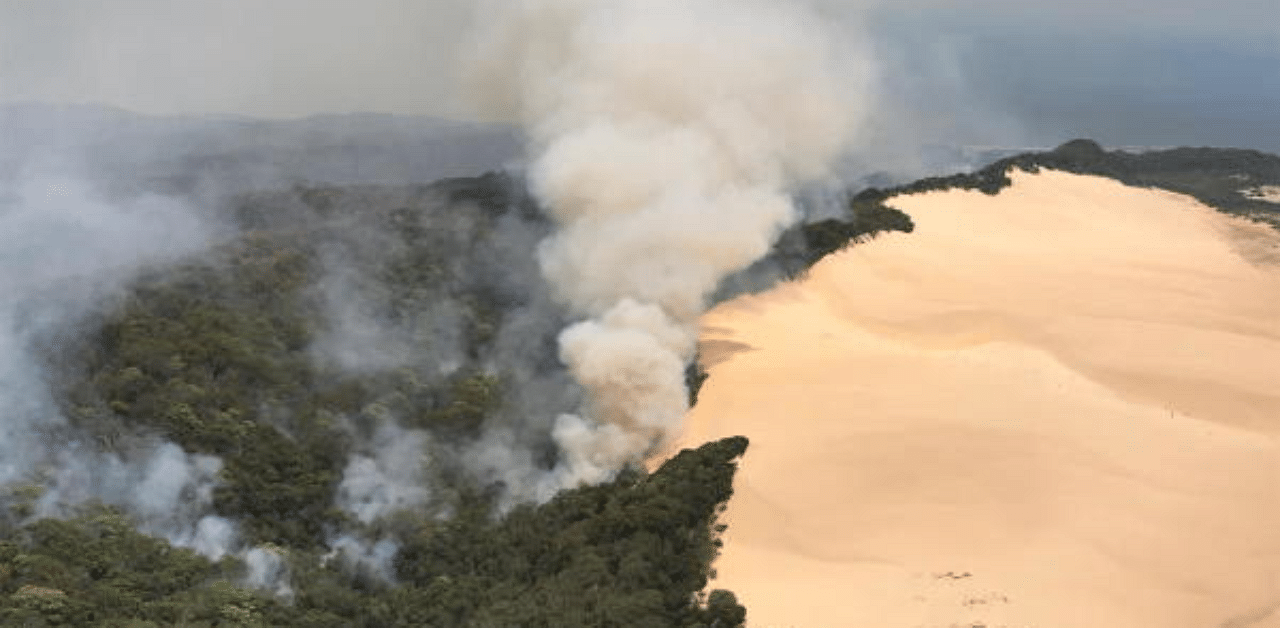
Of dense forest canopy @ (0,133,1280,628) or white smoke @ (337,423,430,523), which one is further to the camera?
white smoke @ (337,423,430,523)

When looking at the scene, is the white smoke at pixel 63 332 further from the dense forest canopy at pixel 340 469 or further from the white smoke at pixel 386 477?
the white smoke at pixel 386 477

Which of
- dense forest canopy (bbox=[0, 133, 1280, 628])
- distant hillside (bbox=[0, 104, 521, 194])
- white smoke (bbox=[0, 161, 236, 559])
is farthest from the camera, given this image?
distant hillside (bbox=[0, 104, 521, 194])

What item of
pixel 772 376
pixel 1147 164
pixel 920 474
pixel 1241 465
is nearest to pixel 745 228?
pixel 772 376

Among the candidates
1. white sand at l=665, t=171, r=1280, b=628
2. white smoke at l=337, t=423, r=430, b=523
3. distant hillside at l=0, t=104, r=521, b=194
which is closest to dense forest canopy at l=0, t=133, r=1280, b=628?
white smoke at l=337, t=423, r=430, b=523

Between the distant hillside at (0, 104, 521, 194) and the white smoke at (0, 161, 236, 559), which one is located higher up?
the distant hillside at (0, 104, 521, 194)

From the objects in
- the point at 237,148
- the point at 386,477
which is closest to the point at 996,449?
the point at 386,477

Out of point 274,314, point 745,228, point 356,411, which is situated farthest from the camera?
point 745,228

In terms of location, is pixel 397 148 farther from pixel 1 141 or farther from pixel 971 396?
pixel 971 396

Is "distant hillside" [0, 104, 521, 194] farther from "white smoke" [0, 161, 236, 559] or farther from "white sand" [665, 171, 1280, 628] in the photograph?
"white sand" [665, 171, 1280, 628]
